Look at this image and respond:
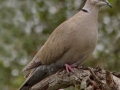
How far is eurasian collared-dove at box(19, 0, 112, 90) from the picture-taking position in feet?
19.4

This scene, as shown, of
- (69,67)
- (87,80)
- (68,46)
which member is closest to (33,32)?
(68,46)

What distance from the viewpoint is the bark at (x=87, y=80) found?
514 centimetres

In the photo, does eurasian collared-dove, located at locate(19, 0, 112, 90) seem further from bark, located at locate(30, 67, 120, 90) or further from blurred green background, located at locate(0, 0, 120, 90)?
blurred green background, located at locate(0, 0, 120, 90)

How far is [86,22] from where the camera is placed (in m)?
6.02

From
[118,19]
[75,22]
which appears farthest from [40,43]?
[75,22]

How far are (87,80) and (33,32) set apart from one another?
11.2 feet

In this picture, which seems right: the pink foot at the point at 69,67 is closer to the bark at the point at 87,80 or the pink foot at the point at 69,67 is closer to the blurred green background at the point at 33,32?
the bark at the point at 87,80

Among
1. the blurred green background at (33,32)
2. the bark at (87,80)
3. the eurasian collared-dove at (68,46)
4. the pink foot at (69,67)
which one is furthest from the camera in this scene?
the blurred green background at (33,32)

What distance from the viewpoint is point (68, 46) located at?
5.97 m

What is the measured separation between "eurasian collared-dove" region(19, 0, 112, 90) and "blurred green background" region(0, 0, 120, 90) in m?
1.84

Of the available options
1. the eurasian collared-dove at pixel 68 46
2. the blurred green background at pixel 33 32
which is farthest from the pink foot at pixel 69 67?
the blurred green background at pixel 33 32

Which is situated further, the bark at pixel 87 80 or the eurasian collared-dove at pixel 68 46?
the eurasian collared-dove at pixel 68 46

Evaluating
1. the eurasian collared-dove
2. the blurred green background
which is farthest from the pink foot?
the blurred green background

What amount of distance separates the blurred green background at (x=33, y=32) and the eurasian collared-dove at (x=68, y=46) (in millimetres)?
1835
